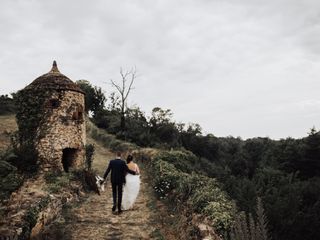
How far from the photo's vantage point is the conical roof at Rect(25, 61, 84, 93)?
15.2 m

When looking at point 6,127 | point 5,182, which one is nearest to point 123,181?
point 5,182

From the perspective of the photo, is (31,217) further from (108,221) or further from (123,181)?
(123,181)

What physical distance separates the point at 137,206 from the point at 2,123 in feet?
64.7

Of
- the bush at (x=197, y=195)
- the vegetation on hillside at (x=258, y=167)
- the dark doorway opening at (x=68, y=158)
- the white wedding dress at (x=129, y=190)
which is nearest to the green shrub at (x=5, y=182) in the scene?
the white wedding dress at (x=129, y=190)

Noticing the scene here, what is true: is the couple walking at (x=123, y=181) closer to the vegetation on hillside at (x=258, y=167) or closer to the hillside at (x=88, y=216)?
the hillside at (x=88, y=216)

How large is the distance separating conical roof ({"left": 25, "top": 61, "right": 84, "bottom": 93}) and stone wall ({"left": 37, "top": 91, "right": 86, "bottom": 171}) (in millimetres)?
221

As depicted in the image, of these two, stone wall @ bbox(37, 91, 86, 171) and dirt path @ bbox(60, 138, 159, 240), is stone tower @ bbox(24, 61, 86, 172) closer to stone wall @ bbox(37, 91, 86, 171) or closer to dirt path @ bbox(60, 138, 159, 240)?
stone wall @ bbox(37, 91, 86, 171)

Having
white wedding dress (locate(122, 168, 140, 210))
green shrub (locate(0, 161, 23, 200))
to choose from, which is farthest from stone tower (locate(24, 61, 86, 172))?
white wedding dress (locate(122, 168, 140, 210))

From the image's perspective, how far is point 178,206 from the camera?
11367mm

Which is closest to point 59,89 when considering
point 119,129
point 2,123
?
point 2,123

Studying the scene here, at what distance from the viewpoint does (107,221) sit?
1055 cm

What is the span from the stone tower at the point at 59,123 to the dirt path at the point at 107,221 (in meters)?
2.73

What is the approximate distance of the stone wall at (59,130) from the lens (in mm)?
14859

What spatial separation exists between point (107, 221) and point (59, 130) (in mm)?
5742
